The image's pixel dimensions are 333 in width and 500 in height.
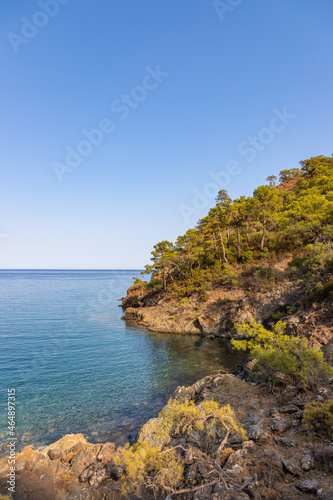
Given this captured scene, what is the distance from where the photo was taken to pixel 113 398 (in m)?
21.4

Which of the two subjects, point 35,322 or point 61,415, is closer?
point 61,415

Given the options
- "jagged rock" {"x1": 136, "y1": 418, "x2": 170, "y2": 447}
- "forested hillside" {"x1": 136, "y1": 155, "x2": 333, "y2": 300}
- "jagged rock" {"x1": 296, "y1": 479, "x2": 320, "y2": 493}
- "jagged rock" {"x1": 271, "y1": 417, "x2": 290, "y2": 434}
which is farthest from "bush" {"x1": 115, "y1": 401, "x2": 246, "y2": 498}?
"forested hillside" {"x1": 136, "y1": 155, "x2": 333, "y2": 300}

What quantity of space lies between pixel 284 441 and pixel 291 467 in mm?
1720

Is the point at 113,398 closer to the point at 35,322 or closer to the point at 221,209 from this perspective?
the point at 35,322

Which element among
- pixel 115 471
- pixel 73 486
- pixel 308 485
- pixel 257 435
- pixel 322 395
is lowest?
pixel 73 486

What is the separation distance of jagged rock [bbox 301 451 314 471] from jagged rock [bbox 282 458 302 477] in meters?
0.26

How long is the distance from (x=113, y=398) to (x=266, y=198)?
42486 millimetres

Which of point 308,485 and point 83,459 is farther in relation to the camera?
point 83,459

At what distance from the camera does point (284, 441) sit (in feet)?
32.8

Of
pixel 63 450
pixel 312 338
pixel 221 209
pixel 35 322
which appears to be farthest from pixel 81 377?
pixel 221 209

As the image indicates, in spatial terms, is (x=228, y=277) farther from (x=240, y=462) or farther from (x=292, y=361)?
(x=240, y=462)

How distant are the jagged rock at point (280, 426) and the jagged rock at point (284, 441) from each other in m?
0.57

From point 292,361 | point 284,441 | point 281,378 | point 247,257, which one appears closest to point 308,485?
point 284,441

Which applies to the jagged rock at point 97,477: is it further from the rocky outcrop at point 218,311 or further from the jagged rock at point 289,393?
the rocky outcrop at point 218,311
